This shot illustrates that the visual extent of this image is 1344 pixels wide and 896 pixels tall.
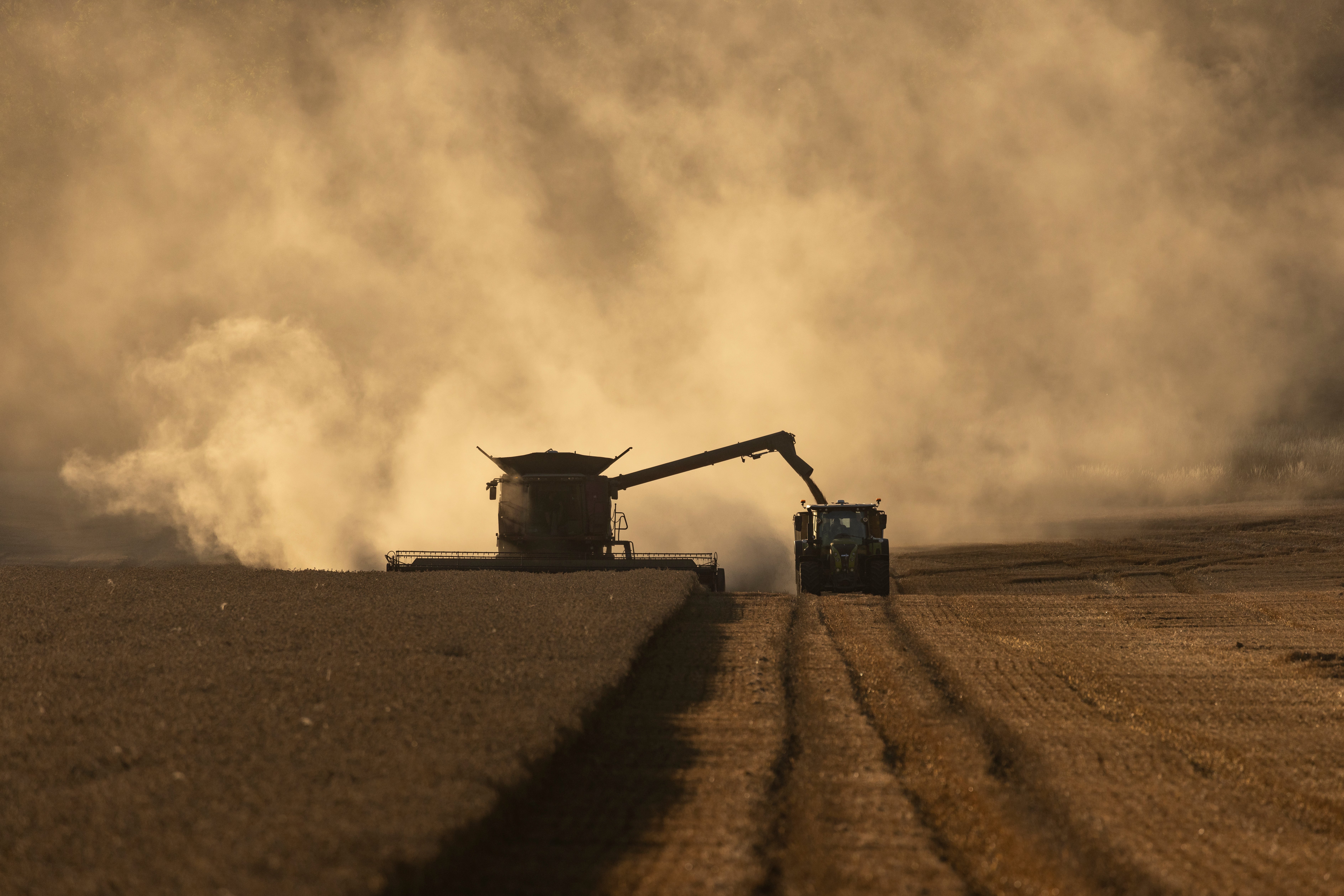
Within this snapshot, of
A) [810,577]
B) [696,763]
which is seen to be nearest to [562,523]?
[810,577]

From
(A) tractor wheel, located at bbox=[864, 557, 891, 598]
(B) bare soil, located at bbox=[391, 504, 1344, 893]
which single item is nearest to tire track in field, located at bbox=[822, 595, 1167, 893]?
(B) bare soil, located at bbox=[391, 504, 1344, 893]

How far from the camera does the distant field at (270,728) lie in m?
6.32

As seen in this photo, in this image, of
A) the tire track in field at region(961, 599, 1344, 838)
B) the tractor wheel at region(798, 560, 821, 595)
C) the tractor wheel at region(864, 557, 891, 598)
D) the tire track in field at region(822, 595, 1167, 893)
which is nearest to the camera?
the tire track in field at region(822, 595, 1167, 893)

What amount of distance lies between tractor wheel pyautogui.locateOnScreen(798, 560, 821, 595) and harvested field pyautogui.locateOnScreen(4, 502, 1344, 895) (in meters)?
9.80

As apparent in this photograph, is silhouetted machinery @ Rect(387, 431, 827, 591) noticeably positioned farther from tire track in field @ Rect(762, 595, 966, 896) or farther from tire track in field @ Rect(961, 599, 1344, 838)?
tire track in field @ Rect(762, 595, 966, 896)

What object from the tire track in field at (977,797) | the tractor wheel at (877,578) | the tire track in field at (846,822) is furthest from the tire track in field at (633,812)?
the tractor wheel at (877,578)

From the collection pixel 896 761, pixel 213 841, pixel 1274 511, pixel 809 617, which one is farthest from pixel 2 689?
pixel 1274 511

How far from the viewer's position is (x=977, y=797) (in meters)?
9.01

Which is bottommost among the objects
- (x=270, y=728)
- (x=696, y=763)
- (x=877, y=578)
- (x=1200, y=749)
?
(x=1200, y=749)

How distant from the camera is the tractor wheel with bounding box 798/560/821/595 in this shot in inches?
1163

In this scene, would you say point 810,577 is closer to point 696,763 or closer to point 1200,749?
point 1200,749

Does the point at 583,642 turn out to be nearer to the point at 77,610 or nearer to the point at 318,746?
the point at 318,746

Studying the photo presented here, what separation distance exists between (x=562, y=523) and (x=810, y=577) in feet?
28.5

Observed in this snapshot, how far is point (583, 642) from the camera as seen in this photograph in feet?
50.3
